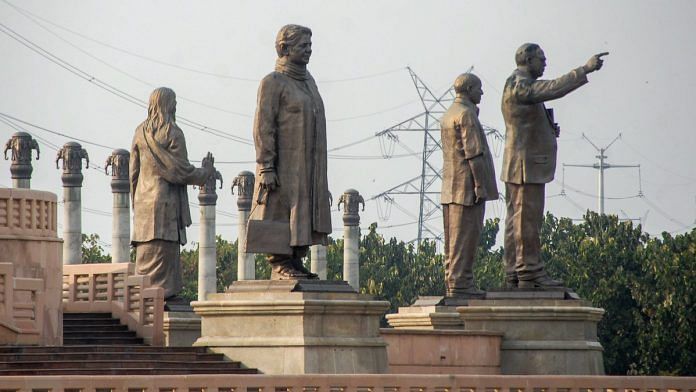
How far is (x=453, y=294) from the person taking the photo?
96.2 feet

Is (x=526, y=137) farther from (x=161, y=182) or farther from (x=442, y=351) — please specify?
(x=161, y=182)

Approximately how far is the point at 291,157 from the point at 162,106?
20.2ft

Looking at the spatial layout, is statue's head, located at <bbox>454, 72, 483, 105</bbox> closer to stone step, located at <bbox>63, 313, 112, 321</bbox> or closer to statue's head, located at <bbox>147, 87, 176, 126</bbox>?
statue's head, located at <bbox>147, 87, 176, 126</bbox>

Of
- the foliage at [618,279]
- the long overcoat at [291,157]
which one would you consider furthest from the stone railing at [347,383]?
the foliage at [618,279]

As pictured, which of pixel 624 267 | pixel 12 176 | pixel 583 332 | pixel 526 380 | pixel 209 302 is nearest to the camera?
pixel 526 380

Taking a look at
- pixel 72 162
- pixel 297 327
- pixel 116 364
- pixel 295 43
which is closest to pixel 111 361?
pixel 116 364

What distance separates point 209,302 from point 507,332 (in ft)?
15.2

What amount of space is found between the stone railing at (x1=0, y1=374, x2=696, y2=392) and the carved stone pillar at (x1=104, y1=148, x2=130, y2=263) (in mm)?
25437

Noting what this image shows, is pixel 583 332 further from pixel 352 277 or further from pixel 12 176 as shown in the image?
pixel 352 277

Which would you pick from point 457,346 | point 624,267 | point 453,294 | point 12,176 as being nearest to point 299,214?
point 457,346

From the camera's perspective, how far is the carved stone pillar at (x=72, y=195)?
47938 mm

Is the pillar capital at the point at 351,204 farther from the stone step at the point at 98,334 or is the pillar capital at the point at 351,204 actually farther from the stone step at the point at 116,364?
the stone step at the point at 116,364

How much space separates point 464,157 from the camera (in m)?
28.8

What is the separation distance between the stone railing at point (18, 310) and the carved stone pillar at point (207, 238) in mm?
30053
